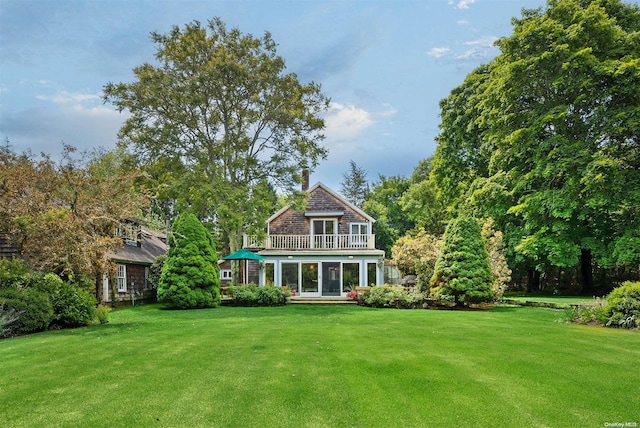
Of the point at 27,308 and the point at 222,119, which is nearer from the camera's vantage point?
the point at 27,308

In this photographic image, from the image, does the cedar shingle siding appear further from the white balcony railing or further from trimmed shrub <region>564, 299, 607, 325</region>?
trimmed shrub <region>564, 299, 607, 325</region>

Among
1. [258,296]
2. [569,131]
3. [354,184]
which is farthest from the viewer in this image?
[354,184]

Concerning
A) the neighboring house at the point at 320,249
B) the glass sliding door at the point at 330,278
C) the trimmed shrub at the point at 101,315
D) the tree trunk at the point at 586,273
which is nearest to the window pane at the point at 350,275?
the neighboring house at the point at 320,249

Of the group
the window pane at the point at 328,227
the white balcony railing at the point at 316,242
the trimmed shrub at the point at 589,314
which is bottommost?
the trimmed shrub at the point at 589,314

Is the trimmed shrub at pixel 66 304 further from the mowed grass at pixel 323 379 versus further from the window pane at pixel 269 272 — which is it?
the window pane at pixel 269 272

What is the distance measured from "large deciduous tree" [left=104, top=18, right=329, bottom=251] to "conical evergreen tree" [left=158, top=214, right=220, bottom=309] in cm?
307

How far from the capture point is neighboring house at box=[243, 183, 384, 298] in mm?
24828

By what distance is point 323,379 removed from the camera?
18.9 feet

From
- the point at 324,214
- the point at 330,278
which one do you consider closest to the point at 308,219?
the point at 324,214

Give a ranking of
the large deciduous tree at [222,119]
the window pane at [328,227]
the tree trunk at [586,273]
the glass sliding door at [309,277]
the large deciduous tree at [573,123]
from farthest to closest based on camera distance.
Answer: the window pane at [328,227] → the glass sliding door at [309,277] → the tree trunk at [586,273] → the large deciduous tree at [222,119] → the large deciduous tree at [573,123]

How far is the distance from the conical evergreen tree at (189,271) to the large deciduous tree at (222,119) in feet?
10.1

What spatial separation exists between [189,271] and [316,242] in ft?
30.5

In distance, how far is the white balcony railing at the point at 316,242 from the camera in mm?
25688

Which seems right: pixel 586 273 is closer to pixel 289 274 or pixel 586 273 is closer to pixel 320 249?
pixel 320 249
